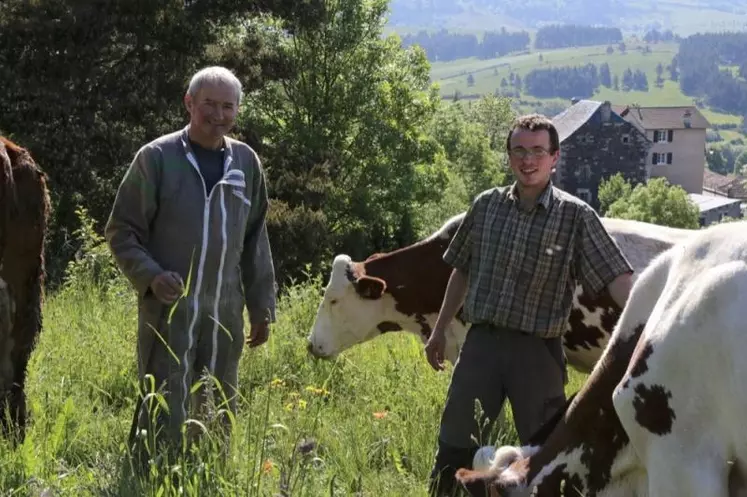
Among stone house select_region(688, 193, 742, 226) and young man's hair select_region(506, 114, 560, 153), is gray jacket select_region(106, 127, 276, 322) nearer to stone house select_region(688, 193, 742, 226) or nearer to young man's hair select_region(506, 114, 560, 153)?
young man's hair select_region(506, 114, 560, 153)

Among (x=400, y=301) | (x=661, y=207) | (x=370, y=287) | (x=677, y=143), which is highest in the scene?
(x=370, y=287)

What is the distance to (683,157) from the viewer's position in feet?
347

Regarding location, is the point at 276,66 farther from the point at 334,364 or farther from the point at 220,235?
the point at 220,235

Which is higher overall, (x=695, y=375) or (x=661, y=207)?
(x=695, y=375)

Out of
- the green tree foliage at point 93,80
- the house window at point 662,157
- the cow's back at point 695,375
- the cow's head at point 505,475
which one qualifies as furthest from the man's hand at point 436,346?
the house window at point 662,157

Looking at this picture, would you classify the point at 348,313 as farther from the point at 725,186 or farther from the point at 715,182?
Answer: the point at 715,182

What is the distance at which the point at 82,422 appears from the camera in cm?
504

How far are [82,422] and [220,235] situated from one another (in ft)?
5.17

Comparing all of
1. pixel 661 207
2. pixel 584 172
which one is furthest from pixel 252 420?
pixel 584 172

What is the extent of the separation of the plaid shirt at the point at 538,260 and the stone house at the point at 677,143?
4111 inches

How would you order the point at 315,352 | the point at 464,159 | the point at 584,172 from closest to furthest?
the point at 315,352 < the point at 464,159 < the point at 584,172

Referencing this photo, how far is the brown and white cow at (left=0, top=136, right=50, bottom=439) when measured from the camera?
16.6 feet

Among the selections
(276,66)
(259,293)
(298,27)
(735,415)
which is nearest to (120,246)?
(259,293)

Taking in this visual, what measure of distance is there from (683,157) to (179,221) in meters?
109
